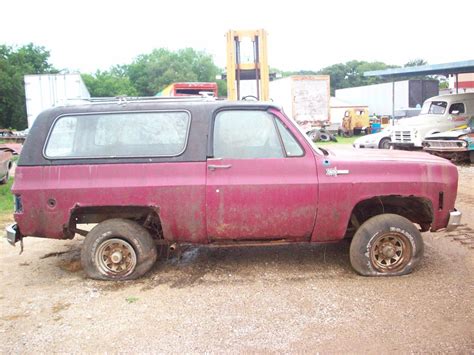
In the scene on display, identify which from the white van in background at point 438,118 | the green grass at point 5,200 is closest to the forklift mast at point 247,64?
the white van in background at point 438,118

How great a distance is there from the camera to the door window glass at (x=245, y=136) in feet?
15.9

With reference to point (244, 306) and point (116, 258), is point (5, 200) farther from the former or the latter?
point (244, 306)

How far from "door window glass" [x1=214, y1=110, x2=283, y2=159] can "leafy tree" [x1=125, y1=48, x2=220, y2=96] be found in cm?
6088

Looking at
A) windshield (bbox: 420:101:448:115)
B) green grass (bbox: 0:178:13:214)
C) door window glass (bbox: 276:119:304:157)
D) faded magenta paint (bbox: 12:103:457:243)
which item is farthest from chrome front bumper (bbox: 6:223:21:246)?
windshield (bbox: 420:101:448:115)

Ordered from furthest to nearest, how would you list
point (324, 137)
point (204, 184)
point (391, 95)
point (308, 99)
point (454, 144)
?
point (391, 95), point (324, 137), point (308, 99), point (454, 144), point (204, 184)

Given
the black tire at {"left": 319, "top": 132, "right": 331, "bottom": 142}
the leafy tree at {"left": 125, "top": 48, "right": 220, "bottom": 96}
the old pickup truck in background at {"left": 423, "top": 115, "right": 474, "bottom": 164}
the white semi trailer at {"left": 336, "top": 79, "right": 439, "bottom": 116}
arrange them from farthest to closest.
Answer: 1. the leafy tree at {"left": 125, "top": 48, "right": 220, "bottom": 96}
2. the white semi trailer at {"left": 336, "top": 79, "right": 439, "bottom": 116}
3. the black tire at {"left": 319, "top": 132, "right": 331, "bottom": 142}
4. the old pickup truck in background at {"left": 423, "top": 115, "right": 474, "bottom": 164}

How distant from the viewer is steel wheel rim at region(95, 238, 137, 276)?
493cm

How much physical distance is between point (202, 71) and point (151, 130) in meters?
73.4

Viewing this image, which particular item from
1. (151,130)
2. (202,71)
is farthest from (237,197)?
(202,71)

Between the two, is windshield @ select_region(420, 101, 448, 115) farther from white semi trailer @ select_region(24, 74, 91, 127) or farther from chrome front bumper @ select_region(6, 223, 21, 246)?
white semi trailer @ select_region(24, 74, 91, 127)

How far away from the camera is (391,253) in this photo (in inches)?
194

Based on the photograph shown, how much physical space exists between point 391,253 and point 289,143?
154 cm

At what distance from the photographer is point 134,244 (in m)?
4.90

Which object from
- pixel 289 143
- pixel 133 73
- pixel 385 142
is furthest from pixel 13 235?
pixel 133 73
